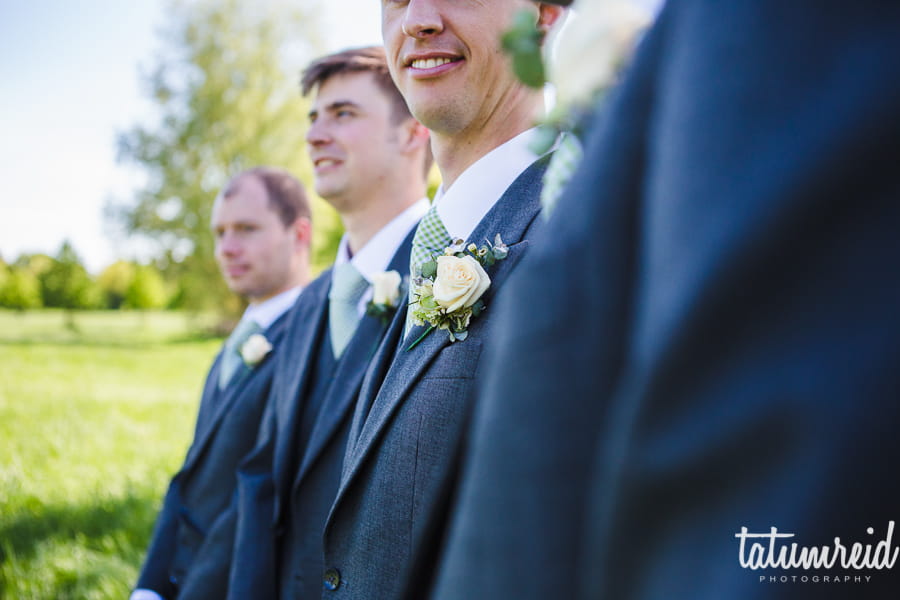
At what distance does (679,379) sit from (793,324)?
103 mm

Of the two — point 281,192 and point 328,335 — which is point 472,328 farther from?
point 281,192

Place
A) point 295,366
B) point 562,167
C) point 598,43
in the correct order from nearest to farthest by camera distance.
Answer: point 598,43, point 562,167, point 295,366

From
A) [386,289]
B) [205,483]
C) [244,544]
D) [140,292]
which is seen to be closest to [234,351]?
[205,483]

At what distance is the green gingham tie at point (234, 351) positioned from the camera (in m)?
4.04

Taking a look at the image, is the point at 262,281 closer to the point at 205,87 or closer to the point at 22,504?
the point at 22,504

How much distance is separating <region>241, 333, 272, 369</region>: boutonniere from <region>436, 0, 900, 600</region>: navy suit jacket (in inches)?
130

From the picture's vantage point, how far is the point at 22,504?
653 cm

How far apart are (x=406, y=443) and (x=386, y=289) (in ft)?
3.55

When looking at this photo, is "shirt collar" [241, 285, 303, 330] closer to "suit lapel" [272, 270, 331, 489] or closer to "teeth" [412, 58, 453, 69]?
"suit lapel" [272, 270, 331, 489]

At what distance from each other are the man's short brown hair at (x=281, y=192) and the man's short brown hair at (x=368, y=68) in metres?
1.17

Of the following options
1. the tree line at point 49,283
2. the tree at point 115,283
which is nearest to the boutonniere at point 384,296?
the tree line at point 49,283

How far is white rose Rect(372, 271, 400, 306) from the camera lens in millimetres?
2676

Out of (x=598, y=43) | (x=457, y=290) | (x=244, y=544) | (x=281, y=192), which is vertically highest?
(x=281, y=192)

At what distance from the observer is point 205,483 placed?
11.7 ft
